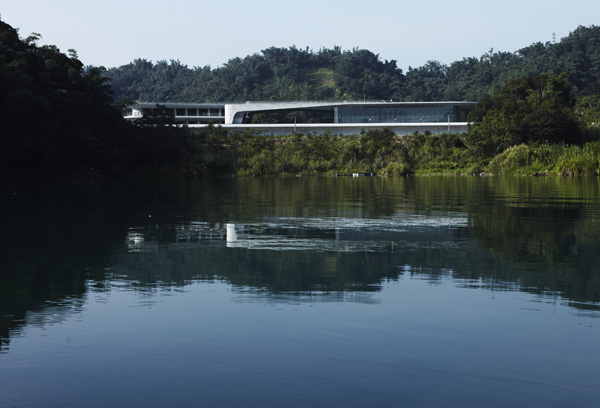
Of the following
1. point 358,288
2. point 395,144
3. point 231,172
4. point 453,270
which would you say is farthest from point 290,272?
point 395,144

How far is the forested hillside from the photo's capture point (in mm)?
142750

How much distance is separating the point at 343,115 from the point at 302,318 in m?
102

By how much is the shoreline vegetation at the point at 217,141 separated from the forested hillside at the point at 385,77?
44664mm

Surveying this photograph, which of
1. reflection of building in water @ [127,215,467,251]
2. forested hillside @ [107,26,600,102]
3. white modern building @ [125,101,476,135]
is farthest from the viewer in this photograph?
forested hillside @ [107,26,600,102]

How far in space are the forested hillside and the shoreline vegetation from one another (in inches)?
1758

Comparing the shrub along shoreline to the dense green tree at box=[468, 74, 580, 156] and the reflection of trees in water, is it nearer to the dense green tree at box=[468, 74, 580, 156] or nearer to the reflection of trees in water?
the dense green tree at box=[468, 74, 580, 156]

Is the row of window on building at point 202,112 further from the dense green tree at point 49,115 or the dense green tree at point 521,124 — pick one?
the dense green tree at point 521,124

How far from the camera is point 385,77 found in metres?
160

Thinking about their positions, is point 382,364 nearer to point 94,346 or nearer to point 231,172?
point 94,346

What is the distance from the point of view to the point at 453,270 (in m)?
11.0

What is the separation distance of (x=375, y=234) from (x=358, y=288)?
6.05 meters

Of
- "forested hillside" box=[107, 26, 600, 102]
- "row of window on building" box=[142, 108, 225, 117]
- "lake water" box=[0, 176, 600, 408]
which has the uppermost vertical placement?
"forested hillside" box=[107, 26, 600, 102]

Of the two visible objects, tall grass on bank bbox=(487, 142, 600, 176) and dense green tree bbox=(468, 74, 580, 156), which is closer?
tall grass on bank bbox=(487, 142, 600, 176)

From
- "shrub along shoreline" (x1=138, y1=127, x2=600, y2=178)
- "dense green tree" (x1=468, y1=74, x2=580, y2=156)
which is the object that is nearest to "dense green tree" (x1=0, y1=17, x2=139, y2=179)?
"shrub along shoreline" (x1=138, y1=127, x2=600, y2=178)
